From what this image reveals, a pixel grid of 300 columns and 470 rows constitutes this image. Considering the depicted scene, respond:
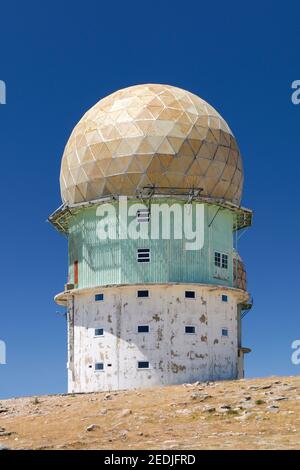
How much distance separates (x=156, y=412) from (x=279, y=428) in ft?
18.1

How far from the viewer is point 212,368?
137ft

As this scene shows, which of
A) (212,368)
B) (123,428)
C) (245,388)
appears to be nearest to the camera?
(123,428)

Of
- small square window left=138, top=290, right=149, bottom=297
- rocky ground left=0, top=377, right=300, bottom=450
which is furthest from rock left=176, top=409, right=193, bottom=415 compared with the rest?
small square window left=138, top=290, right=149, bottom=297

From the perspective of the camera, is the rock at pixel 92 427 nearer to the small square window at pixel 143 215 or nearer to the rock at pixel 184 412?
the rock at pixel 184 412

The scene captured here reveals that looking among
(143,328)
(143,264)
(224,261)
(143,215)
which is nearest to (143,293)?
(143,264)

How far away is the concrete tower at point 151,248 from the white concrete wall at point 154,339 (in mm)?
47

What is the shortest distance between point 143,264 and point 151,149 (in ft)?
18.0

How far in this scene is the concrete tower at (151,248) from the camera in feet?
135

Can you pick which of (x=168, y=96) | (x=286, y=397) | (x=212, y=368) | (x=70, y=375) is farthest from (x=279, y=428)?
(x=168, y=96)

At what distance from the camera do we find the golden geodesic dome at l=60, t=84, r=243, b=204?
1660 inches

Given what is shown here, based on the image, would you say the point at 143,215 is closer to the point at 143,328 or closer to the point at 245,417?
the point at 143,328

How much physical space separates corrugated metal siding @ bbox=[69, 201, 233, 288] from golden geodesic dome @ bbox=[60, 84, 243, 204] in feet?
4.98
